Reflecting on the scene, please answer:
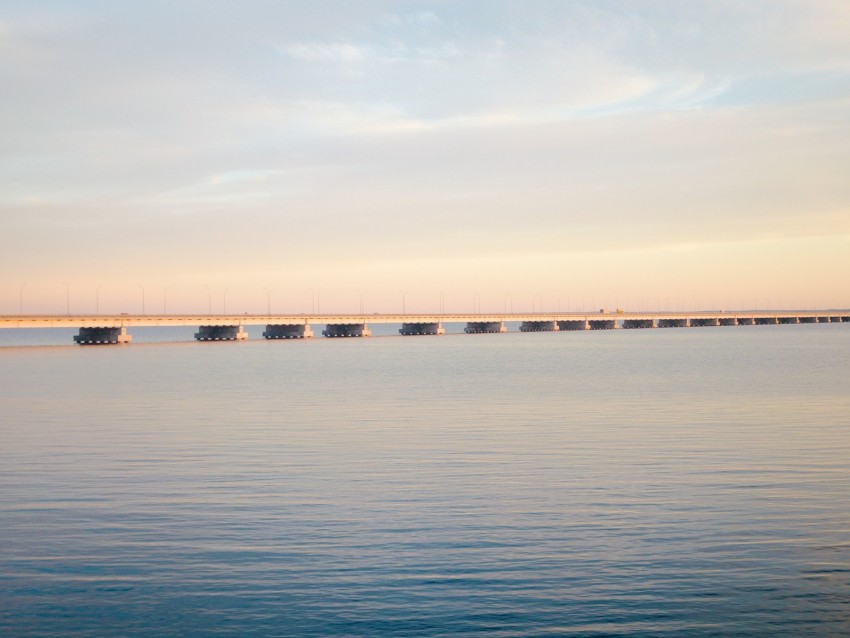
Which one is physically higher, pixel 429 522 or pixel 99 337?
pixel 99 337

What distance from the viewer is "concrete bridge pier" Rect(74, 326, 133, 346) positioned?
18925 centimetres

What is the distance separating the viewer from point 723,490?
26.7 meters

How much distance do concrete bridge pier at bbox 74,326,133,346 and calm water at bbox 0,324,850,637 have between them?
474 feet

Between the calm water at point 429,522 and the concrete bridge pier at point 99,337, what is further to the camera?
the concrete bridge pier at point 99,337

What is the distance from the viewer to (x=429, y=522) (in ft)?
75.3

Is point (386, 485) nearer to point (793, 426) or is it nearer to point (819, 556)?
point (819, 556)

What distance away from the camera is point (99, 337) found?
190 meters

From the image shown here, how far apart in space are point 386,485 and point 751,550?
1089cm

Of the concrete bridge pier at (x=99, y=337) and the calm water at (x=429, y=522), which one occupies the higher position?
the concrete bridge pier at (x=99, y=337)

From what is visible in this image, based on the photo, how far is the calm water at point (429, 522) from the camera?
53.5 feet

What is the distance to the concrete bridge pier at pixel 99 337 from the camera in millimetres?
189250

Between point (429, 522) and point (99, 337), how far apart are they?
177 meters

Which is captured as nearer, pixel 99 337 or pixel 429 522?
pixel 429 522

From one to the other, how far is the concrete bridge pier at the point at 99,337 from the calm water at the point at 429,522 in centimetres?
14435
